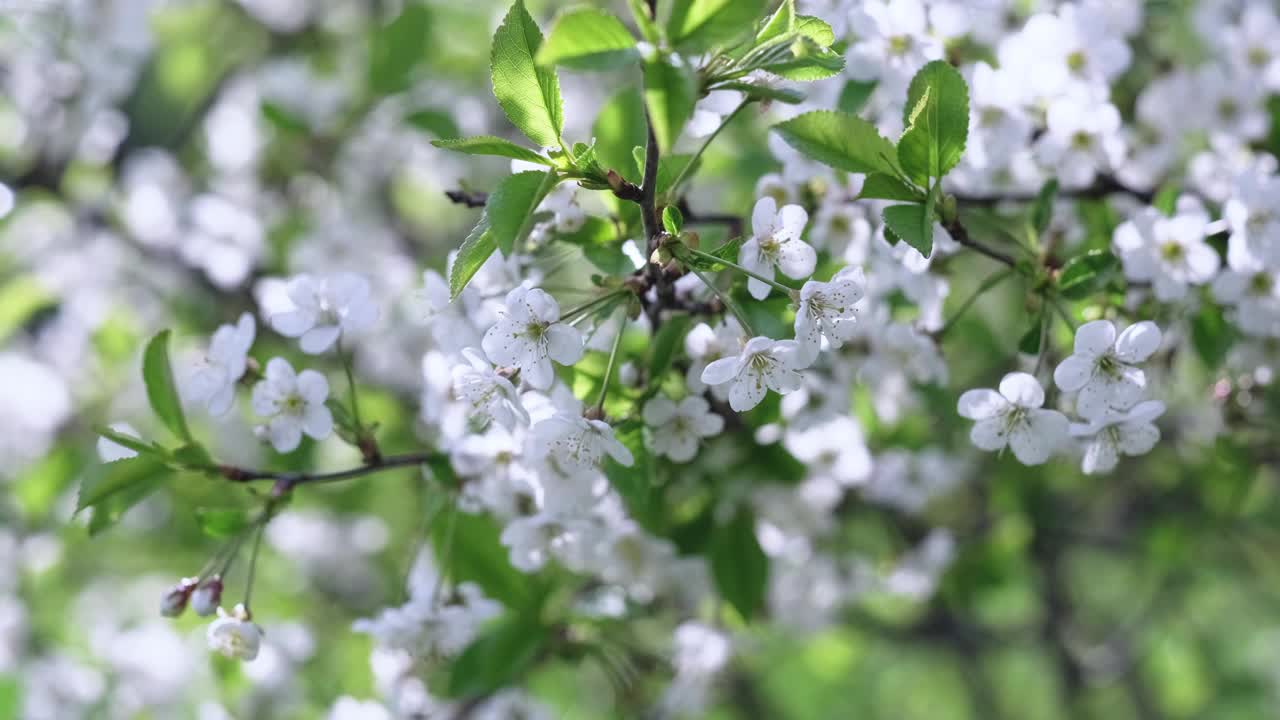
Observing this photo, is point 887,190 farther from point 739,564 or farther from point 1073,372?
point 739,564

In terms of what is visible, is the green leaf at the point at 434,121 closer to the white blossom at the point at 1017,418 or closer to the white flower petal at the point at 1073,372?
the white blossom at the point at 1017,418

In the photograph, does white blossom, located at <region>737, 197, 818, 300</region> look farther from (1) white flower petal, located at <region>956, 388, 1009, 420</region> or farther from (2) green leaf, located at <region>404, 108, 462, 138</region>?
(2) green leaf, located at <region>404, 108, 462, 138</region>

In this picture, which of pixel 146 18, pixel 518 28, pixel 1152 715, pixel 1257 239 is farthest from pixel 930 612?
pixel 146 18

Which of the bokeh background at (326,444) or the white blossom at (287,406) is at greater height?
the white blossom at (287,406)

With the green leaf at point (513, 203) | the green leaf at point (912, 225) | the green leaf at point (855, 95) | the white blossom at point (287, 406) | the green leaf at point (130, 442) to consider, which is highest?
the green leaf at point (513, 203)

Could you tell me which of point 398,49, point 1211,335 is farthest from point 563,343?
point 398,49

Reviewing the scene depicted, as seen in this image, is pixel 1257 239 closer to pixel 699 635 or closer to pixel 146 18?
pixel 699 635

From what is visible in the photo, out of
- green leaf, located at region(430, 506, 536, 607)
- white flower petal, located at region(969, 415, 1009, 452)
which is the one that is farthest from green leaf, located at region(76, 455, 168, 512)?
white flower petal, located at region(969, 415, 1009, 452)

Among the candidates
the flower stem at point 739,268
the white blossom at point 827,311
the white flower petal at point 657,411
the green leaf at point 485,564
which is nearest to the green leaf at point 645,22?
the flower stem at point 739,268
